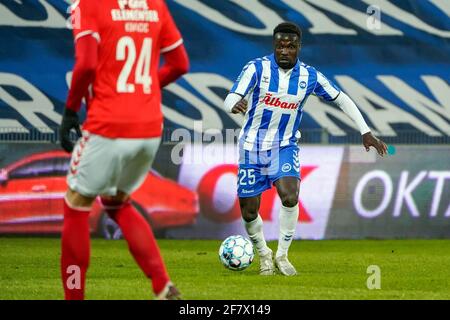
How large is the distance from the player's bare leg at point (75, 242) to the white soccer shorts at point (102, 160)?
0.09m

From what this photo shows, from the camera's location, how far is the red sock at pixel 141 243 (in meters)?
6.81

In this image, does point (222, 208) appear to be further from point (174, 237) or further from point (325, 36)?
point (325, 36)

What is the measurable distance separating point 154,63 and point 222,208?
10.8m

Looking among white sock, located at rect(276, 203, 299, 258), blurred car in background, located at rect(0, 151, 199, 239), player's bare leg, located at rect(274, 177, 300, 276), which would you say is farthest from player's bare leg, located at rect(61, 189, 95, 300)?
blurred car in background, located at rect(0, 151, 199, 239)

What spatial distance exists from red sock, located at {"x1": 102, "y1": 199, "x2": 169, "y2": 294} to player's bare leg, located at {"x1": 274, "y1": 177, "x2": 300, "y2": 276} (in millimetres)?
3867

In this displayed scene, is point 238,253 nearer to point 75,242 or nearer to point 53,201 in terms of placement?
point 75,242

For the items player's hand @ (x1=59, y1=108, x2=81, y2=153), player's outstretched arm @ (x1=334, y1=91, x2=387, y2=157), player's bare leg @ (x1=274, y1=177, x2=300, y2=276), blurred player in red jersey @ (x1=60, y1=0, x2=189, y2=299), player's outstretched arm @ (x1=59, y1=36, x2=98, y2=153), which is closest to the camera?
player's outstretched arm @ (x1=59, y1=36, x2=98, y2=153)

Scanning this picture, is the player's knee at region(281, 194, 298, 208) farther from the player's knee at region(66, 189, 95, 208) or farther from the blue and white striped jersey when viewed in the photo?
the player's knee at region(66, 189, 95, 208)

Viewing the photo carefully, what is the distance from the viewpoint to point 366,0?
24.7 meters

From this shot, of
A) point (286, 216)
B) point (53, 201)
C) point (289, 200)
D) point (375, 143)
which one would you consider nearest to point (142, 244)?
point (375, 143)

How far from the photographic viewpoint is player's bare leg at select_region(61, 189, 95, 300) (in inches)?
265

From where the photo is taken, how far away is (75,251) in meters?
6.76

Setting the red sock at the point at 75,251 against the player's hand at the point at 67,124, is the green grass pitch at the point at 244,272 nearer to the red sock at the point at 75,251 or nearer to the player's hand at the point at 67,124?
the red sock at the point at 75,251

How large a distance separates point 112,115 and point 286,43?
4.41 m
